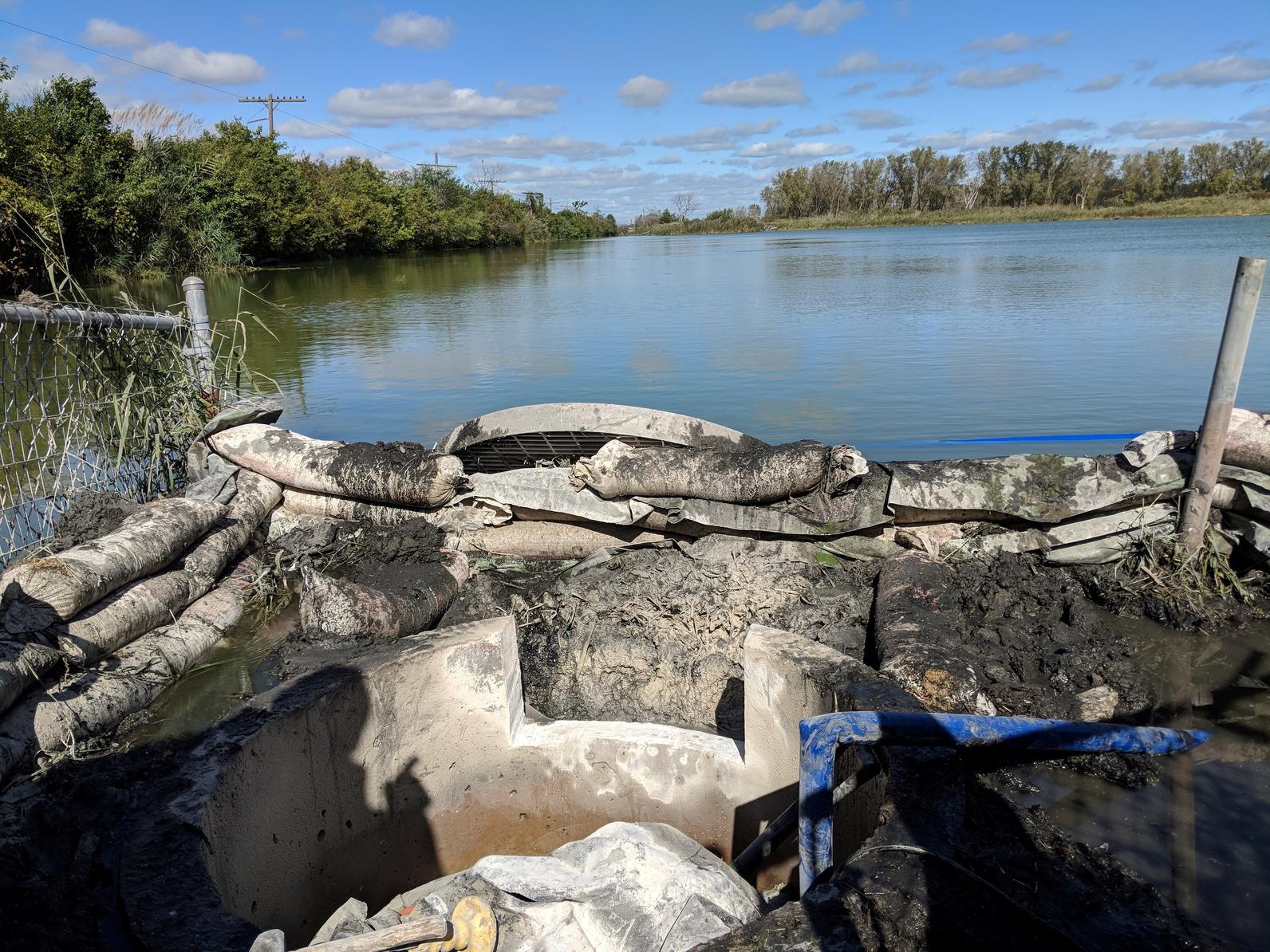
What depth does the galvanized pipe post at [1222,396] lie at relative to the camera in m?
5.14

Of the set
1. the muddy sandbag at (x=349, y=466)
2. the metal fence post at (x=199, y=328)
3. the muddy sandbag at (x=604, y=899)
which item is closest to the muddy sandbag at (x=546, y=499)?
the muddy sandbag at (x=349, y=466)

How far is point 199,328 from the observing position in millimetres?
6930

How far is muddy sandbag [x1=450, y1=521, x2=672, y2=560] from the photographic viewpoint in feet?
20.4

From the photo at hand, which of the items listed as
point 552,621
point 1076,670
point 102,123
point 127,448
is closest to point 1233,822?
point 1076,670

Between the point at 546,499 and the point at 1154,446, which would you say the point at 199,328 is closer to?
the point at 546,499

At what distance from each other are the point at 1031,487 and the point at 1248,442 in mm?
1237

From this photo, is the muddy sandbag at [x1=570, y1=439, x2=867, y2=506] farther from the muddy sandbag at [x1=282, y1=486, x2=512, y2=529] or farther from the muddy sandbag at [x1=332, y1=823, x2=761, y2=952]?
the muddy sandbag at [x1=332, y1=823, x2=761, y2=952]

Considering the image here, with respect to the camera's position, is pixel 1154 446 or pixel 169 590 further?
pixel 1154 446

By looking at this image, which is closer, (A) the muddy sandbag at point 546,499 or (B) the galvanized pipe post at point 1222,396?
(B) the galvanized pipe post at point 1222,396

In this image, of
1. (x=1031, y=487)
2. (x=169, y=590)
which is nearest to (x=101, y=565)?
(x=169, y=590)

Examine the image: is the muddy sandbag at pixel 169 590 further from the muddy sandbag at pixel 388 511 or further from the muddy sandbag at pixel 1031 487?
the muddy sandbag at pixel 1031 487

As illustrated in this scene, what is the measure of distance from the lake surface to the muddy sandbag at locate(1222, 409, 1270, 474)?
4045 mm

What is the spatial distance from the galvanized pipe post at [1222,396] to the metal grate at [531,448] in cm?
344

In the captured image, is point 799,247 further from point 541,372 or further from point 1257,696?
point 1257,696
